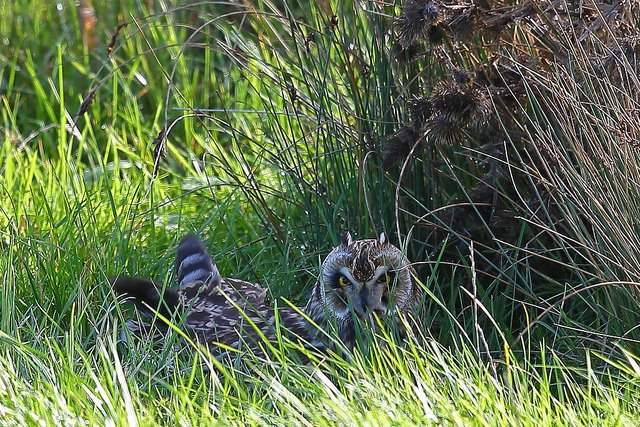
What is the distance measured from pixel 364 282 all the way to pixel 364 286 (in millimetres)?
16

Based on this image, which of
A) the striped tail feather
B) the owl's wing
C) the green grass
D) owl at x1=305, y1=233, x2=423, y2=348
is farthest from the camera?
the striped tail feather

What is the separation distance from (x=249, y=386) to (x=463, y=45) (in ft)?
4.84

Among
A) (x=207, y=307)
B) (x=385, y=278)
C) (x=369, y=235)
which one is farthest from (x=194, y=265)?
(x=385, y=278)

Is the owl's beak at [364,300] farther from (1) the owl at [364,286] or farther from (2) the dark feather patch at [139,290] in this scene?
(2) the dark feather patch at [139,290]

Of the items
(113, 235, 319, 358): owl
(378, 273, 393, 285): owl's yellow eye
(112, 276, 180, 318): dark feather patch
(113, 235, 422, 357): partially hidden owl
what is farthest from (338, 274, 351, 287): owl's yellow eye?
(112, 276, 180, 318): dark feather patch

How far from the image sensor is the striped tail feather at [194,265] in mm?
4371

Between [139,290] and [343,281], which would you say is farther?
[139,290]

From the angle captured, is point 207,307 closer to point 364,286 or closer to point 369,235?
point 369,235

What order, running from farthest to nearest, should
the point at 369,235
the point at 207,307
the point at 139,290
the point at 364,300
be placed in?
1. the point at 369,235
2. the point at 207,307
3. the point at 139,290
4. the point at 364,300

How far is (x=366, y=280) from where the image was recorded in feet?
12.4

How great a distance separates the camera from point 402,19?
Result: 3736 millimetres

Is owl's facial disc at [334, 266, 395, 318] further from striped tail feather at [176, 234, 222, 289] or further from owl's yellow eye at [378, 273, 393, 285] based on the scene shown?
striped tail feather at [176, 234, 222, 289]

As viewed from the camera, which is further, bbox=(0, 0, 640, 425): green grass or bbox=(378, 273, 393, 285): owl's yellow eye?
bbox=(378, 273, 393, 285): owl's yellow eye

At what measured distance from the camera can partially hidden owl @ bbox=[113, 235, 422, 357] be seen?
379cm
